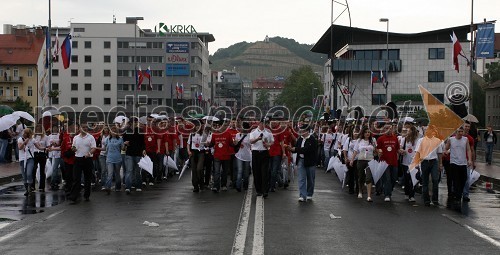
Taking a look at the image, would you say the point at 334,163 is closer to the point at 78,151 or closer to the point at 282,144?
the point at 282,144

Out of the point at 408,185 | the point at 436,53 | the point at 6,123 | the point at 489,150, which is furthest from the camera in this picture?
the point at 436,53

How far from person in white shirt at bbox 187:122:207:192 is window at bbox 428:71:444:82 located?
72.4 metres

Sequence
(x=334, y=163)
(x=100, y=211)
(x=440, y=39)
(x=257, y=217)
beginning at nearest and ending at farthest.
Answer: (x=257, y=217), (x=100, y=211), (x=334, y=163), (x=440, y=39)

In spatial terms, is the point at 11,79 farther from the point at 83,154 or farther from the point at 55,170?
the point at 83,154

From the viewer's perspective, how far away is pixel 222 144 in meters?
19.2

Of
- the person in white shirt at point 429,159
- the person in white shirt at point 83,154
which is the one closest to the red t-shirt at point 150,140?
the person in white shirt at point 83,154

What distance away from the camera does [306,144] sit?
16875mm

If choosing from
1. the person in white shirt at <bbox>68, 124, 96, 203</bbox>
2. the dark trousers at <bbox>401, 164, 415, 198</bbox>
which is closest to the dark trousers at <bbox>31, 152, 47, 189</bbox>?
the person in white shirt at <bbox>68, 124, 96, 203</bbox>

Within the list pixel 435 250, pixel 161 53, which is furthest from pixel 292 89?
pixel 435 250

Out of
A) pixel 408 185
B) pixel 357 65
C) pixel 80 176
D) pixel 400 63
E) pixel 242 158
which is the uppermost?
pixel 400 63

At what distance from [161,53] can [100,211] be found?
114 metres

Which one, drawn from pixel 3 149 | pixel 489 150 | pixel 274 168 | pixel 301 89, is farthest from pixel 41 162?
pixel 301 89

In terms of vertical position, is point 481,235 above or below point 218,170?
below

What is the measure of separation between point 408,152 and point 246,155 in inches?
155
